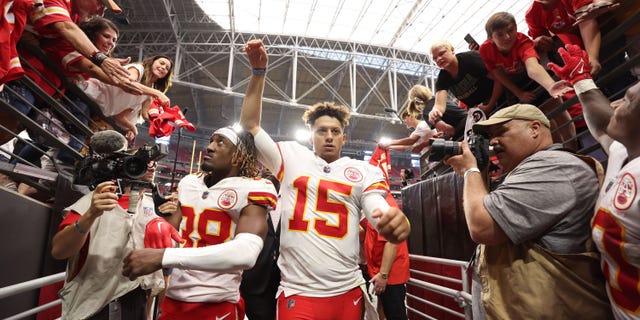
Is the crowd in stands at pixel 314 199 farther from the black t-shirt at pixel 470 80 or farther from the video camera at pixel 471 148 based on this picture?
the black t-shirt at pixel 470 80

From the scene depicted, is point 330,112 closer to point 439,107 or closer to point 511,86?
point 439,107

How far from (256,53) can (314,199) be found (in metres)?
0.99

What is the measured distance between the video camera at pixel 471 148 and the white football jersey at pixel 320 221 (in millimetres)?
393

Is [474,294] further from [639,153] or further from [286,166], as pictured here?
[286,166]

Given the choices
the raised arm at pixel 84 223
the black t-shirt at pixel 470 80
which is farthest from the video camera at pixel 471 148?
the black t-shirt at pixel 470 80

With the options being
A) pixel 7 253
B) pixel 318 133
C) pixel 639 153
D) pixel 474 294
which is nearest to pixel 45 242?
pixel 7 253

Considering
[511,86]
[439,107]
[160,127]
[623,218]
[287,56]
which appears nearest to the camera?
[623,218]

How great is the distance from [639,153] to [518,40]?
2.09 m

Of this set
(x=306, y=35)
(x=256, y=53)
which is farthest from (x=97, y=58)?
(x=306, y=35)

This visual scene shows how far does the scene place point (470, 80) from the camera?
3588 mm

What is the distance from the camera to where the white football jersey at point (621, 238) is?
1253 mm

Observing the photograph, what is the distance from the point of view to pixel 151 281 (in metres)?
2.22

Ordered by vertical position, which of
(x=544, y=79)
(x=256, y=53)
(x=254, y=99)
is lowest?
(x=254, y=99)

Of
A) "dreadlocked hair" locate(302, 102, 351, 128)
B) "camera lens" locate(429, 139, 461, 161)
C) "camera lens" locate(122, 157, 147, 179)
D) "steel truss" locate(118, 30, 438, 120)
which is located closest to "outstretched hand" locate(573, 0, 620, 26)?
"camera lens" locate(429, 139, 461, 161)
